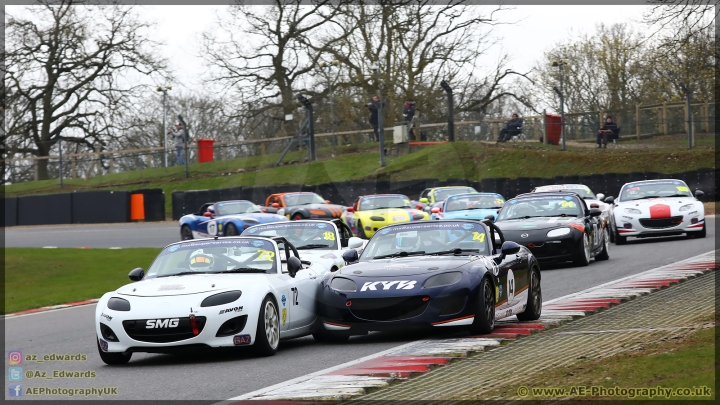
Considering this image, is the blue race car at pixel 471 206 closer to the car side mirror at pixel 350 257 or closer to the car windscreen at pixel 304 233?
the car windscreen at pixel 304 233

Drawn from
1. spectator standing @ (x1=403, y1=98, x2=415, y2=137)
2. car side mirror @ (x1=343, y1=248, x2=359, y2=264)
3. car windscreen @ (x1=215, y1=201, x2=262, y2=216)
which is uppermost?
spectator standing @ (x1=403, y1=98, x2=415, y2=137)

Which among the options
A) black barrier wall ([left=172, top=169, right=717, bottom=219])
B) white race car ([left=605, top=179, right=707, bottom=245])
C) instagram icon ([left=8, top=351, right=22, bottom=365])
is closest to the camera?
instagram icon ([left=8, top=351, right=22, bottom=365])

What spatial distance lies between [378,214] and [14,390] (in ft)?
61.4

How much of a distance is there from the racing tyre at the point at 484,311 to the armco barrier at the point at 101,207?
33.6 meters

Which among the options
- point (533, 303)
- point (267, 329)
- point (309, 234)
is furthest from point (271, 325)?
point (309, 234)

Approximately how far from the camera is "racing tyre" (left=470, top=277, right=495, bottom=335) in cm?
965

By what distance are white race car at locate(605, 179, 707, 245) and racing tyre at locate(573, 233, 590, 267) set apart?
4087 mm

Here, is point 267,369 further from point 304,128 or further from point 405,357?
point 304,128

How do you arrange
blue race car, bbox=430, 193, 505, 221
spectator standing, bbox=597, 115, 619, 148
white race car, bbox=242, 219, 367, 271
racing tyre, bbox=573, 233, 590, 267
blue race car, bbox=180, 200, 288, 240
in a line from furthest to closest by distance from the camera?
spectator standing, bbox=597, 115, 619, 148 < blue race car, bbox=180, 200, 288, 240 < blue race car, bbox=430, 193, 505, 221 < racing tyre, bbox=573, 233, 590, 267 < white race car, bbox=242, 219, 367, 271

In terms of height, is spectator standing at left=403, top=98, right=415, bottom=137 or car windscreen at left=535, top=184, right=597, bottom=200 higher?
spectator standing at left=403, top=98, right=415, bottom=137

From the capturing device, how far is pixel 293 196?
31.9 meters

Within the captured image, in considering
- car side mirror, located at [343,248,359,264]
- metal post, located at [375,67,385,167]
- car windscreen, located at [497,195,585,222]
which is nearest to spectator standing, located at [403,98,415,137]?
metal post, located at [375,67,385,167]

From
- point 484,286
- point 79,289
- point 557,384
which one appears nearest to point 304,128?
point 79,289

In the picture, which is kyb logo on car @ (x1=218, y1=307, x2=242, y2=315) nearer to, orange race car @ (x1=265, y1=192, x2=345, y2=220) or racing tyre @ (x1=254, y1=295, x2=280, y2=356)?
racing tyre @ (x1=254, y1=295, x2=280, y2=356)
